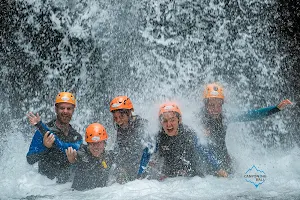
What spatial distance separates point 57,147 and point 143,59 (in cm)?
473

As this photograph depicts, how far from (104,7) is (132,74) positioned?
2028 mm

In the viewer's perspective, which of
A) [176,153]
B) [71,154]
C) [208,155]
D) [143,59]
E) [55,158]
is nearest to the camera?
[71,154]

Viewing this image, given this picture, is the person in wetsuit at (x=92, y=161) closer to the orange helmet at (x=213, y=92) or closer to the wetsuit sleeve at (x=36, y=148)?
the wetsuit sleeve at (x=36, y=148)

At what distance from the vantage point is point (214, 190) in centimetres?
532

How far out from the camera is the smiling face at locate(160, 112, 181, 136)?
5867 millimetres

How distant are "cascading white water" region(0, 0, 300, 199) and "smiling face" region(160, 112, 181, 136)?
11.0ft

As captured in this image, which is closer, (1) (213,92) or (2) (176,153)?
(2) (176,153)

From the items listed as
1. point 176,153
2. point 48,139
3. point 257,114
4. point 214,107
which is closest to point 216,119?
point 214,107

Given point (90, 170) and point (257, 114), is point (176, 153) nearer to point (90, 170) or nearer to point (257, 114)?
point (90, 170)

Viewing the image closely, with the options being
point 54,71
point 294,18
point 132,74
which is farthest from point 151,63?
point 294,18

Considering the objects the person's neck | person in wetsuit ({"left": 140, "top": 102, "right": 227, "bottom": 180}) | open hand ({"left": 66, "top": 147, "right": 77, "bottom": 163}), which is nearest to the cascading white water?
the person's neck

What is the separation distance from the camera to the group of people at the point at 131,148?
19.1 feet

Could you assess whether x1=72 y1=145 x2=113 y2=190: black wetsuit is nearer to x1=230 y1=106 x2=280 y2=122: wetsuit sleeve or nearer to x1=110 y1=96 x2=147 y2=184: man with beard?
x1=110 y1=96 x2=147 y2=184: man with beard

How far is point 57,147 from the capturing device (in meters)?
6.31
